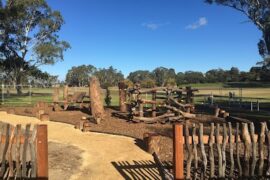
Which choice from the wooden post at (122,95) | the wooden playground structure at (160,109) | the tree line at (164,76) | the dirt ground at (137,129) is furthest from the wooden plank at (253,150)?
the tree line at (164,76)

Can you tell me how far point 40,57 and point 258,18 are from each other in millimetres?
32076

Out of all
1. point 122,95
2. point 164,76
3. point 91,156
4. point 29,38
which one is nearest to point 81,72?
point 164,76

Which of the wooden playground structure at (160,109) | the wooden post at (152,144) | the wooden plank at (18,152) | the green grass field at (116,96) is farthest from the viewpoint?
the green grass field at (116,96)

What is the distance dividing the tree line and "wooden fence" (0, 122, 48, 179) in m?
24.8

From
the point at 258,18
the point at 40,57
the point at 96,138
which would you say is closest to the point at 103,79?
the point at 40,57

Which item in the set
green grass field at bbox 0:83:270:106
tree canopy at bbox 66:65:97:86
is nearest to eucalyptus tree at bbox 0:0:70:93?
green grass field at bbox 0:83:270:106

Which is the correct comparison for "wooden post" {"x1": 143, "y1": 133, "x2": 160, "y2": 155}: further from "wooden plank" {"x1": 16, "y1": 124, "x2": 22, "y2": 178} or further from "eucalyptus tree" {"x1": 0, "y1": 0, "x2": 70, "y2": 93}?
"eucalyptus tree" {"x1": 0, "y1": 0, "x2": 70, "y2": 93}

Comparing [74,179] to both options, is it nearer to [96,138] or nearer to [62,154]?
[62,154]

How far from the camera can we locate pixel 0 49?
47.8 m

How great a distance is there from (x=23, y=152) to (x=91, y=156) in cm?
433

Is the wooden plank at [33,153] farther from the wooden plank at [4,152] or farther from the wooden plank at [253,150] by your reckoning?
the wooden plank at [253,150]

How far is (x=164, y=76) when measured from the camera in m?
112

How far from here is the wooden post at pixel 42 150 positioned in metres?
5.32

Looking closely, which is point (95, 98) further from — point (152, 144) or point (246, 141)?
point (246, 141)
